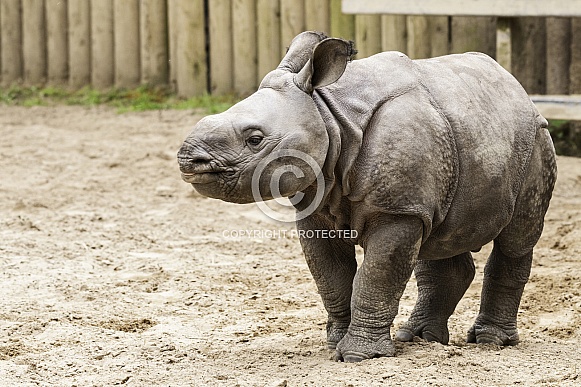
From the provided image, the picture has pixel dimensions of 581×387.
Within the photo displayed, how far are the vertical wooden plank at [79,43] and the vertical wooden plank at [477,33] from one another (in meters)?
4.32

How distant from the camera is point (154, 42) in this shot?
11562mm

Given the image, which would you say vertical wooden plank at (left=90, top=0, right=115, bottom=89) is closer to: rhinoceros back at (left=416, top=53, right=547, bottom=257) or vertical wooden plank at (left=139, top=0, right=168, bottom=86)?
vertical wooden plank at (left=139, top=0, right=168, bottom=86)

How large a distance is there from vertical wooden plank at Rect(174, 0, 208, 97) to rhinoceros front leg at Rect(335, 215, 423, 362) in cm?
718

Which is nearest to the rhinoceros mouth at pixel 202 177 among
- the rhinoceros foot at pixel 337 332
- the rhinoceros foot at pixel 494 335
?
the rhinoceros foot at pixel 337 332

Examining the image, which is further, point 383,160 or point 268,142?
point 383,160

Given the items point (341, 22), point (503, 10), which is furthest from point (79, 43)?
point (503, 10)

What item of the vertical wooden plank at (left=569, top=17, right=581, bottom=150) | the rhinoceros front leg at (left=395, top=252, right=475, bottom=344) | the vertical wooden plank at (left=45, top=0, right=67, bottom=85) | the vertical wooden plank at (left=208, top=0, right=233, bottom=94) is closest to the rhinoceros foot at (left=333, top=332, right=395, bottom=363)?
the rhinoceros front leg at (left=395, top=252, right=475, bottom=344)

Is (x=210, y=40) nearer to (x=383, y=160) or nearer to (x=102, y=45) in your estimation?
(x=102, y=45)

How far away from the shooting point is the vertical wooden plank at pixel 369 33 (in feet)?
34.2

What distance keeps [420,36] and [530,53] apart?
105 centimetres

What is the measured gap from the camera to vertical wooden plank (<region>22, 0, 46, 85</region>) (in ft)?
39.7

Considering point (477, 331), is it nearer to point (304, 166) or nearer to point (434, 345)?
point (434, 345)

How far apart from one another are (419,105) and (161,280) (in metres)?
2.48

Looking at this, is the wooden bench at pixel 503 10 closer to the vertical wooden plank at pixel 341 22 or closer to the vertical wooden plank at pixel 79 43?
the vertical wooden plank at pixel 341 22
